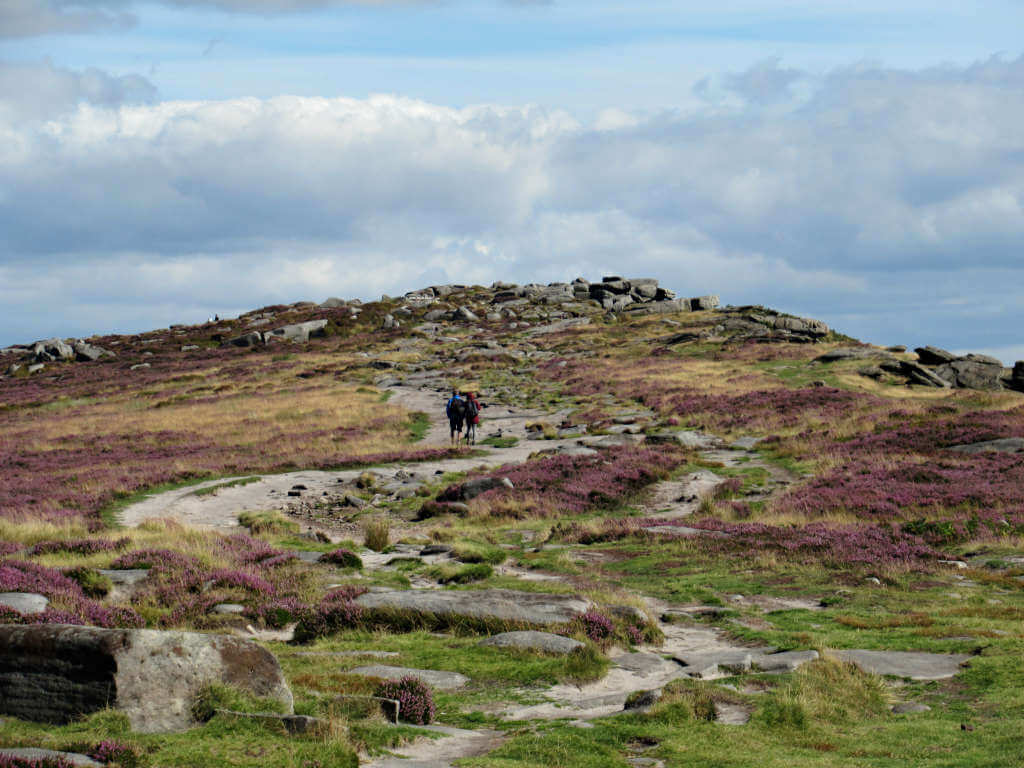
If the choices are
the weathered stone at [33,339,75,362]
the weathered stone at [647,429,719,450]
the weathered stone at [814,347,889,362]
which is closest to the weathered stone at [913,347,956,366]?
the weathered stone at [814,347,889,362]

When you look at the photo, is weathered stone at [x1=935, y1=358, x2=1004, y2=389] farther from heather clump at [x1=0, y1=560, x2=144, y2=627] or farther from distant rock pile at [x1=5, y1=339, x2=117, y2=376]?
distant rock pile at [x1=5, y1=339, x2=117, y2=376]

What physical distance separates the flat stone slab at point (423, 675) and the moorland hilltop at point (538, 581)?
88 millimetres

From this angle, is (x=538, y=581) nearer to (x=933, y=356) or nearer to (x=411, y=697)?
Result: (x=411, y=697)

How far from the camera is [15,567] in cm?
1675

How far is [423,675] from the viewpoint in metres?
12.6

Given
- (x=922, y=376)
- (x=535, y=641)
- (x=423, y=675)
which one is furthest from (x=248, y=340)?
(x=423, y=675)

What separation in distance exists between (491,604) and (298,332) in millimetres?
103002

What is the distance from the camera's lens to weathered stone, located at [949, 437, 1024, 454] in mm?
31534

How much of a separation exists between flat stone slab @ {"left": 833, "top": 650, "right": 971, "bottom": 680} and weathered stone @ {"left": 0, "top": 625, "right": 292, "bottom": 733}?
370 inches

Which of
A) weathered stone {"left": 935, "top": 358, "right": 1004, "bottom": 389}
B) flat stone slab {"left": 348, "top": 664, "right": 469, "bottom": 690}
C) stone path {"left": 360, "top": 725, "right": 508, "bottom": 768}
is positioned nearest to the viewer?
stone path {"left": 360, "top": 725, "right": 508, "bottom": 768}

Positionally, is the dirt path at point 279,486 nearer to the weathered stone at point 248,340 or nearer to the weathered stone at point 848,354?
the weathered stone at point 848,354

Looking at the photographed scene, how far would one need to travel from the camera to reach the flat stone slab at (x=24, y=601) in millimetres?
14023

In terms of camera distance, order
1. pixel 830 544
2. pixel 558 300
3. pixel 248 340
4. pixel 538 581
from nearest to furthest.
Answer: pixel 538 581, pixel 830 544, pixel 248 340, pixel 558 300

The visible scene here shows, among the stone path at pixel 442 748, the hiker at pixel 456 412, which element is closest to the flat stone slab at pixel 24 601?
the stone path at pixel 442 748
